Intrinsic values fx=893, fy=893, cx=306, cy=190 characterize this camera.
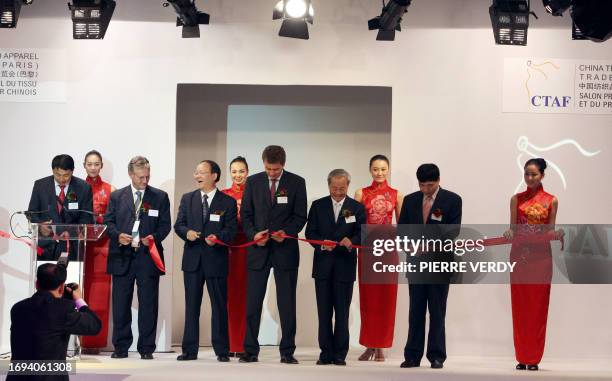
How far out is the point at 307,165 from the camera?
8586mm

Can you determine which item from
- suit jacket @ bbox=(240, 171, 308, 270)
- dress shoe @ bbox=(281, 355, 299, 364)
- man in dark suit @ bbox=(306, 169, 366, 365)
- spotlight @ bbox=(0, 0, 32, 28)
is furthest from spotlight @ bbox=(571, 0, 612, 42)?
spotlight @ bbox=(0, 0, 32, 28)

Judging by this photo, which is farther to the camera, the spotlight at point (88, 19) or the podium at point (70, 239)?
the spotlight at point (88, 19)

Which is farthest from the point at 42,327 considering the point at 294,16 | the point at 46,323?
the point at 294,16

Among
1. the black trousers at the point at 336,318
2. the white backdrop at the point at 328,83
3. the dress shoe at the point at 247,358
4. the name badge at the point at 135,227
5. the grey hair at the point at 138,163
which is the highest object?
the white backdrop at the point at 328,83

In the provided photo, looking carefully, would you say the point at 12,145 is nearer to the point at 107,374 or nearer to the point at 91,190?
the point at 91,190

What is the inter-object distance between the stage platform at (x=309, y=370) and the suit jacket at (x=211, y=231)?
28.2 inches

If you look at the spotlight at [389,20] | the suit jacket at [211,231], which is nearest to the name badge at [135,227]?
the suit jacket at [211,231]

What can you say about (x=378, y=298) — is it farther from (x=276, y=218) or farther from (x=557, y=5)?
(x=557, y=5)

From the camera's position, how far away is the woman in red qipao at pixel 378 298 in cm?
707

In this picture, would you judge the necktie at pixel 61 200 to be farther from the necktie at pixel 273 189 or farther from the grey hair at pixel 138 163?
the necktie at pixel 273 189

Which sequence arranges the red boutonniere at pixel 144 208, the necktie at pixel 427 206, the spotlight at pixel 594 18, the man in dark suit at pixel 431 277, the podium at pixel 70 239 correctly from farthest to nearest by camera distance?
the red boutonniere at pixel 144 208 → the necktie at pixel 427 206 → the man in dark suit at pixel 431 277 → the podium at pixel 70 239 → the spotlight at pixel 594 18

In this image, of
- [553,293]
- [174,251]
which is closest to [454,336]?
[553,293]

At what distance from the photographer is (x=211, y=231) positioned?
6.73 metres

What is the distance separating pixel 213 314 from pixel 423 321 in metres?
1.57
